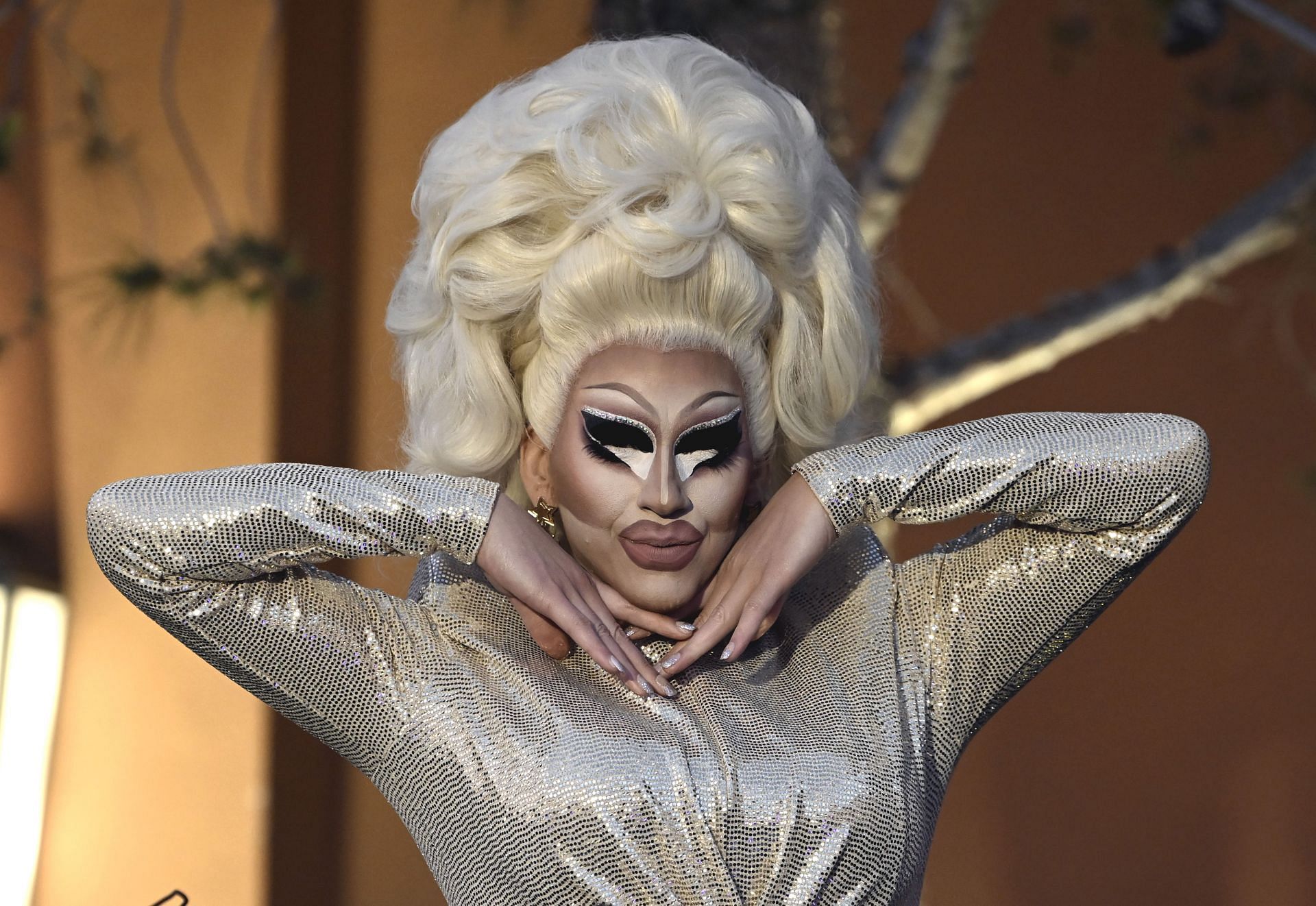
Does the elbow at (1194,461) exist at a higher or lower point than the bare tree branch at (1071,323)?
higher

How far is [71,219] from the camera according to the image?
271 cm

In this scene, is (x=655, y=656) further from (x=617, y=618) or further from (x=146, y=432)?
(x=146, y=432)

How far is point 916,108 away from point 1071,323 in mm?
431

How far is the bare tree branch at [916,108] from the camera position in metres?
2.29

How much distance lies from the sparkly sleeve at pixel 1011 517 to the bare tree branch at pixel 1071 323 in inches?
39.7

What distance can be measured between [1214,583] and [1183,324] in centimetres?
49

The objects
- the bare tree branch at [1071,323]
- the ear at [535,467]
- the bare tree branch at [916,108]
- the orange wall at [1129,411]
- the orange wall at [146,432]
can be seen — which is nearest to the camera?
the ear at [535,467]

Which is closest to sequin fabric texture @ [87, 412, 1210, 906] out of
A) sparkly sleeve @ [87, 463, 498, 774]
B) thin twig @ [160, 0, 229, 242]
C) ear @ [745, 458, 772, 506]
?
sparkly sleeve @ [87, 463, 498, 774]

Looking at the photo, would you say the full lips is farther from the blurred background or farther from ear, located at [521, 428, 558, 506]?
the blurred background

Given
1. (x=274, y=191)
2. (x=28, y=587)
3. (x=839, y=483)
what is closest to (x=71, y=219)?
(x=274, y=191)

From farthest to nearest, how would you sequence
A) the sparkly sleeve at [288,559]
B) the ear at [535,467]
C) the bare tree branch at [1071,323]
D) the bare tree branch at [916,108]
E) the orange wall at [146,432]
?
the orange wall at [146,432], the bare tree branch at [1071,323], the bare tree branch at [916,108], the ear at [535,467], the sparkly sleeve at [288,559]

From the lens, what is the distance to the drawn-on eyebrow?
127cm

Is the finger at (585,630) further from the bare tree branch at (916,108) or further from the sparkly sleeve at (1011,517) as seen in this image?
the bare tree branch at (916,108)

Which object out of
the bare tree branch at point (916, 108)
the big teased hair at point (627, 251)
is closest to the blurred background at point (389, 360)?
the bare tree branch at point (916, 108)
